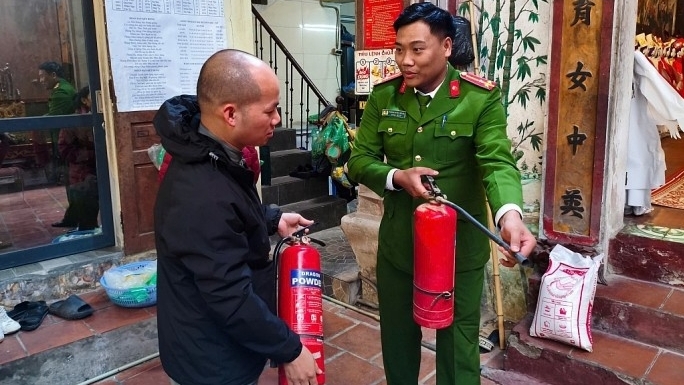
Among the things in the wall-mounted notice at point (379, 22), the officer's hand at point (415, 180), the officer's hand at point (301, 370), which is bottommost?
the officer's hand at point (301, 370)

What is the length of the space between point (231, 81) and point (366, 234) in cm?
280

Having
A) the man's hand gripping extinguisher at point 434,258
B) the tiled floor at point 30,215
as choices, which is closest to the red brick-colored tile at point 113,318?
the tiled floor at point 30,215

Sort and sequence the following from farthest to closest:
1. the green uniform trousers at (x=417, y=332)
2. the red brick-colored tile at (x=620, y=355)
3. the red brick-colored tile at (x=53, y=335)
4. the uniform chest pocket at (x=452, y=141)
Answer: the red brick-colored tile at (x=53, y=335)
the red brick-colored tile at (x=620, y=355)
the green uniform trousers at (x=417, y=332)
the uniform chest pocket at (x=452, y=141)

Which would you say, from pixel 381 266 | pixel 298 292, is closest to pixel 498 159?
pixel 381 266

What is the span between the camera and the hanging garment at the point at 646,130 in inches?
148

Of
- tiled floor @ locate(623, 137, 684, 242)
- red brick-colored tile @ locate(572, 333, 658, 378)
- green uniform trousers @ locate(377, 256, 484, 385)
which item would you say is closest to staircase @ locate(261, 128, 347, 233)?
tiled floor @ locate(623, 137, 684, 242)

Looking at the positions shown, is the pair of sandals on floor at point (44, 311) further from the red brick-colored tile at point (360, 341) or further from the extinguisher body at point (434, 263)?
the extinguisher body at point (434, 263)

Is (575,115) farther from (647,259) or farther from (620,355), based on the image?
(620,355)

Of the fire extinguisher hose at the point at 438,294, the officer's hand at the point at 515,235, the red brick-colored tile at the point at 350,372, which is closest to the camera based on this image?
the officer's hand at the point at 515,235

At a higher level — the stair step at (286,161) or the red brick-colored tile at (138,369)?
the stair step at (286,161)

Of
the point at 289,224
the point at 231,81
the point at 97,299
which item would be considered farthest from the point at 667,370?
A: the point at 97,299

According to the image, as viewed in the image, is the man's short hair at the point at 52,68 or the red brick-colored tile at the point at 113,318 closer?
the red brick-colored tile at the point at 113,318

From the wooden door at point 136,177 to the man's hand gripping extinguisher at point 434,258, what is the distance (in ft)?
9.76

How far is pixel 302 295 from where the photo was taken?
190 cm
